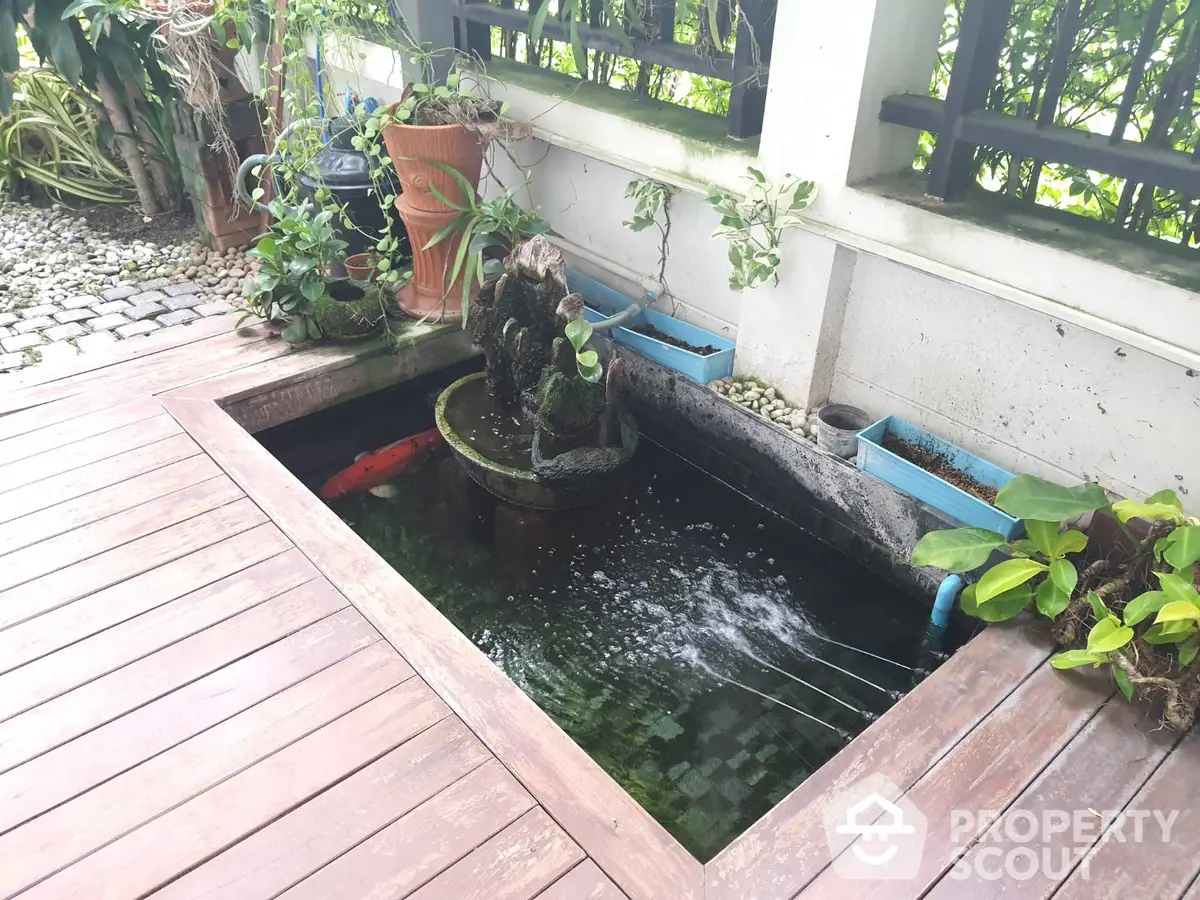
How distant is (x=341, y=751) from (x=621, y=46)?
237 cm

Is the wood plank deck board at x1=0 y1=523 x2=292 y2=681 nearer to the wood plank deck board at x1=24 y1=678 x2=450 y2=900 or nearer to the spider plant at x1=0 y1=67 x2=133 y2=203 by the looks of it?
the wood plank deck board at x1=24 y1=678 x2=450 y2=900

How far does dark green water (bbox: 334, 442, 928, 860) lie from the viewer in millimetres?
2088

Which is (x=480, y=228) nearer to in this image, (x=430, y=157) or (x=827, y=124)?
(x=430, y=157)

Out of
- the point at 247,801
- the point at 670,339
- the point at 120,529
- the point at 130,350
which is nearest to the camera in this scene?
the point at 247,801

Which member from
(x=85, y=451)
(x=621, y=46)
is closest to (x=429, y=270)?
(x=621, y=46)

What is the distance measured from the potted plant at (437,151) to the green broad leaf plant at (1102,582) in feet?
6.62

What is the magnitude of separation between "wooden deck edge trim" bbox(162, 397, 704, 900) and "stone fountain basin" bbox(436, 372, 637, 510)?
→ 57 centimetres

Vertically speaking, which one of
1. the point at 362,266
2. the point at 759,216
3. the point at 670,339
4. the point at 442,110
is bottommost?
the point at 670,339

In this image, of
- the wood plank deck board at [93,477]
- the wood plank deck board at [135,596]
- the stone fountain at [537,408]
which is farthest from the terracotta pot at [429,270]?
the wood plank deck board at [135,596]

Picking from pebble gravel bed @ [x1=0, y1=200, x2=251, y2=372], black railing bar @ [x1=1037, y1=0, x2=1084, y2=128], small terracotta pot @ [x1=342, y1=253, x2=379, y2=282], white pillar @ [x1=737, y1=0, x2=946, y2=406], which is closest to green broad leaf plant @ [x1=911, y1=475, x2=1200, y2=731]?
white pillar @ [x1=737, y1=0, x2=946, y2=406]

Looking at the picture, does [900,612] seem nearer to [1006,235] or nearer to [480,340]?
[1006,235]

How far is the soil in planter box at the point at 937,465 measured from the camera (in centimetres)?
243

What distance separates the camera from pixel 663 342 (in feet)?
10.1

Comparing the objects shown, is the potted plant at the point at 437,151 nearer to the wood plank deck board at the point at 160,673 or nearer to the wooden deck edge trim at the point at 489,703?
the wooden deck edge trim at the point at 489,703
